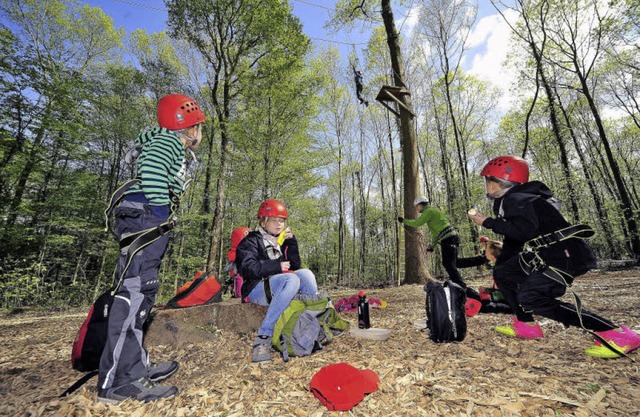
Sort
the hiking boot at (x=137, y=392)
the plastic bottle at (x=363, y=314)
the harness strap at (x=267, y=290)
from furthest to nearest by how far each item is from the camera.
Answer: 1. the plastic bottle at (x=363, y=314)
2. the harness strap at (x=267, y=290)
3. the hiking boot at (x=137, y=392)

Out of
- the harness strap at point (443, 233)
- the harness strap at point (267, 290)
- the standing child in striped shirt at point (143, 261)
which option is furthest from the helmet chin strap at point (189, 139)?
the harness strap at point (443, 233)

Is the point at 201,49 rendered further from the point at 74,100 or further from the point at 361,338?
the point at 361,338

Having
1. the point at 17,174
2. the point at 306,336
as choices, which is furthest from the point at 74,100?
the point at 306,336

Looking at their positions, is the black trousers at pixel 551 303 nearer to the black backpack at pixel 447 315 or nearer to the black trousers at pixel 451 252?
the black backpack at pixel 447 315

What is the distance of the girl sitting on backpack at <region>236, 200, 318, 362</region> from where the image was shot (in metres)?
2.81

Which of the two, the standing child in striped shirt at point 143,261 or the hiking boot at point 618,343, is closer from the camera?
the standing child in striped shirt at point 143,261

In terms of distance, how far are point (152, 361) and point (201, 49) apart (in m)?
11.8

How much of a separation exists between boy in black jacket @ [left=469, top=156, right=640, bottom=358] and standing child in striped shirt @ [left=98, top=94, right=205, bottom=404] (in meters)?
3.07

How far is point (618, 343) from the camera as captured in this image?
2.24 metres

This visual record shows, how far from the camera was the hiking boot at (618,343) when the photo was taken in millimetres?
2201

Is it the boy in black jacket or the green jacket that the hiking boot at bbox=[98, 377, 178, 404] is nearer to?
the boy in black jacket

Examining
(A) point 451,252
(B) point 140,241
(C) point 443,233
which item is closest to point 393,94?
(C) point 443,233

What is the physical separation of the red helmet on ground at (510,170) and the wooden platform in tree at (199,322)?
3.34m

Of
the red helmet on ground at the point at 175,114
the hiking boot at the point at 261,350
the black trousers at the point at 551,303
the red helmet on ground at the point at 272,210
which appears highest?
the red helmet on ground at the point at 175,114
